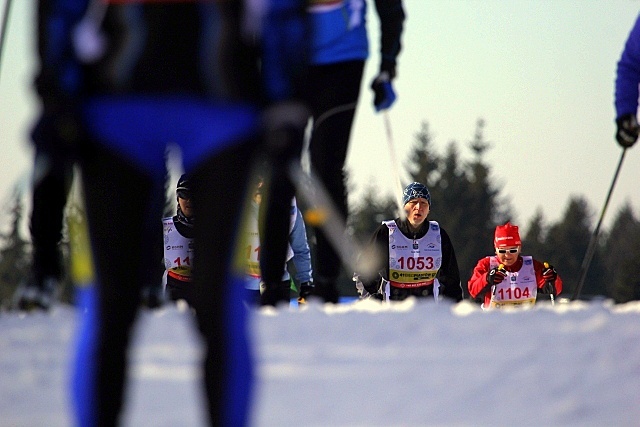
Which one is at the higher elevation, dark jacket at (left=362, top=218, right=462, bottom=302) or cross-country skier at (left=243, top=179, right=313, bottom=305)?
cross-country skier at (left=243, top=179, right=313, bottom=305)

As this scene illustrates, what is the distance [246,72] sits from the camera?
2.88m

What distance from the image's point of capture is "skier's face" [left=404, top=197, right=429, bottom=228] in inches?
388

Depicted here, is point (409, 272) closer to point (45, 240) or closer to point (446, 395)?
point (446, 395)

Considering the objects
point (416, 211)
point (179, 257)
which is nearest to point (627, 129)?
point (416, 211)

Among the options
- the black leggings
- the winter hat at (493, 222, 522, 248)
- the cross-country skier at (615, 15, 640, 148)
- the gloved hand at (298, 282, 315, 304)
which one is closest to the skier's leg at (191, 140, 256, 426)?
the black leggings

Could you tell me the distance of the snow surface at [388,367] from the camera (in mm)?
3848

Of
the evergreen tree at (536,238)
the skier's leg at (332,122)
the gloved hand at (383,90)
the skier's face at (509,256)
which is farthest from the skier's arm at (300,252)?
the evergreen tree at (536,238)

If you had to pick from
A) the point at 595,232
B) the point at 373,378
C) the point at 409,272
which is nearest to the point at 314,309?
the point at 373,378

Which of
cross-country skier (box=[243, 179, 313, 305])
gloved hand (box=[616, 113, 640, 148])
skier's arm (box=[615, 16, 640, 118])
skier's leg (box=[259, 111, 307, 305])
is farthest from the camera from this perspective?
cross-country skier (box=[243, 179, 313, 305])

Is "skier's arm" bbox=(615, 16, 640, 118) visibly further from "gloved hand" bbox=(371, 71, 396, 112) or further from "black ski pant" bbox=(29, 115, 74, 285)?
"black ski pant" bbox=(29, 115, 74, 285)

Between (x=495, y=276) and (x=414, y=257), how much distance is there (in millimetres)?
1474

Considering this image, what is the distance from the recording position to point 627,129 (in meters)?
6.12

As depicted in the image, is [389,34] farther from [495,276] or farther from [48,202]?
[495,276]

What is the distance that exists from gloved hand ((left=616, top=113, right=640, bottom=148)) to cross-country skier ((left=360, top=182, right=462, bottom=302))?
11.3 ft
